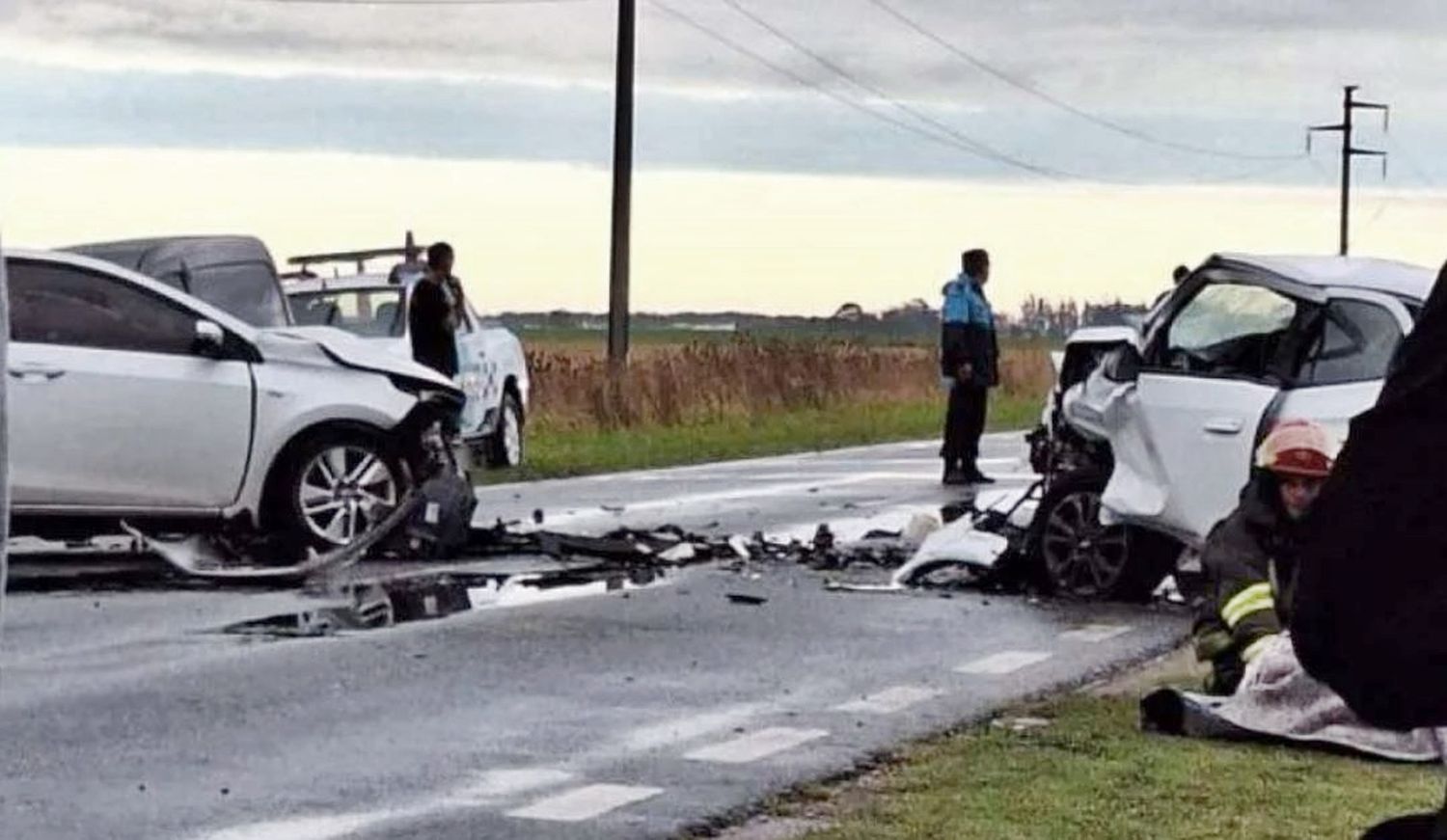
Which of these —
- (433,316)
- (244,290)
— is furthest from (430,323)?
(244,290)

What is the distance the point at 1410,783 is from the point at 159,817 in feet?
11.7

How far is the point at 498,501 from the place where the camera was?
20.2 meters

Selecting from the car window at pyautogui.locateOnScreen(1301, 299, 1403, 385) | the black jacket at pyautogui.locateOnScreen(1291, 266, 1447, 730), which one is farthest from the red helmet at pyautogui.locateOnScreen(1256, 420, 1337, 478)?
the black jacket at pyautogui.locateOnScreen(1291, 266, 1447, 730)

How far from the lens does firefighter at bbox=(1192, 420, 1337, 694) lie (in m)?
9.07

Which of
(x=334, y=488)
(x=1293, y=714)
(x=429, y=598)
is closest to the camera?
(x=1293, y=714)

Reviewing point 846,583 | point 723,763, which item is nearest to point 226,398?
point 846,583

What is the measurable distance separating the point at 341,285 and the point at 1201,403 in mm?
12977

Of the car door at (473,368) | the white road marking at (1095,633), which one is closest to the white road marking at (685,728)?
the white road marking at (1095,633)

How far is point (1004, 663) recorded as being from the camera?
1140cm

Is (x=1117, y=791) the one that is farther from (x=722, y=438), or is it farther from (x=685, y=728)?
(x=722, y=438)

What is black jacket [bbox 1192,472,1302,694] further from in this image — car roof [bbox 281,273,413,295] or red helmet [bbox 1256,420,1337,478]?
car roof [bbox 281,273,413,295]

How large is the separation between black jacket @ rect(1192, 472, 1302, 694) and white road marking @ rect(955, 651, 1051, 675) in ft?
5.35

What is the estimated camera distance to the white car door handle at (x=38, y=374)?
47.9 ft

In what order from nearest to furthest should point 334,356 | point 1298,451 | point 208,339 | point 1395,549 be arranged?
point 1395,549
point 1298,451
point 208,339
point 334,356
